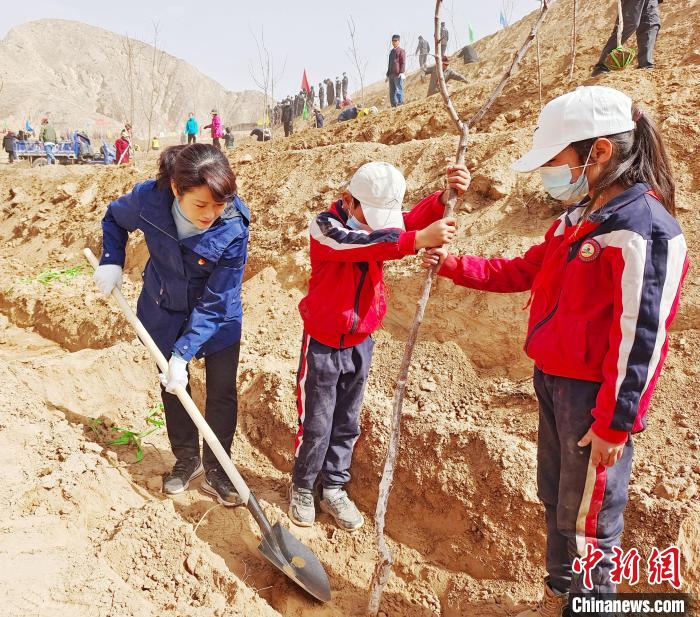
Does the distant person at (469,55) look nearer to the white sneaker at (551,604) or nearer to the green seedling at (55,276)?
the green seedling at (55,276)

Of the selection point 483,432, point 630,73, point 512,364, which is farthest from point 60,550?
point 630,73

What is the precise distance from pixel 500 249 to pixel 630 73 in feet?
9.78

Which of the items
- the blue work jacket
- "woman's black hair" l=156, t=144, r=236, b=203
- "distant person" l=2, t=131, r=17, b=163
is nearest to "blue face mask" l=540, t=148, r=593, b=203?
"woman's black hair" l=156, t=144, r=236, b=203

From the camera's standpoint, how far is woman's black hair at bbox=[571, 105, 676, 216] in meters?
1.58

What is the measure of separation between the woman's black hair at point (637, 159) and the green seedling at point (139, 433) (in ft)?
9.24

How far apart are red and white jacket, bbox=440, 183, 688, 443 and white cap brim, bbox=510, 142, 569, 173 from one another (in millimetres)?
227

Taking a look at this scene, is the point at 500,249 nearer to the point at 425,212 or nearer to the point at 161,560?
the point at 425,212

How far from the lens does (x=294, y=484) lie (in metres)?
2.66

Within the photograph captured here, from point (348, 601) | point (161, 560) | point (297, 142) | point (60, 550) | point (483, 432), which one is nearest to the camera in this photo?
point (60, 550)

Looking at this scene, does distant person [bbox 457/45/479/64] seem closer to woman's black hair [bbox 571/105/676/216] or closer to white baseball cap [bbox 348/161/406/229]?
white baseball cap [bbox 348/161/406/229]

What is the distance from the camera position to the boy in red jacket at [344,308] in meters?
2.14

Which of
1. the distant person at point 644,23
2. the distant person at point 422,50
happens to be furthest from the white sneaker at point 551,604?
the distant person at point 422,50

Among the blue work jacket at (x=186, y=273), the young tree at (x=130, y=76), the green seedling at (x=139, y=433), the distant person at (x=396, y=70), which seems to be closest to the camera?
the blue work jacket at (x=186, y=273)

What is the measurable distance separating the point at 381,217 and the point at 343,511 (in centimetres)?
151
